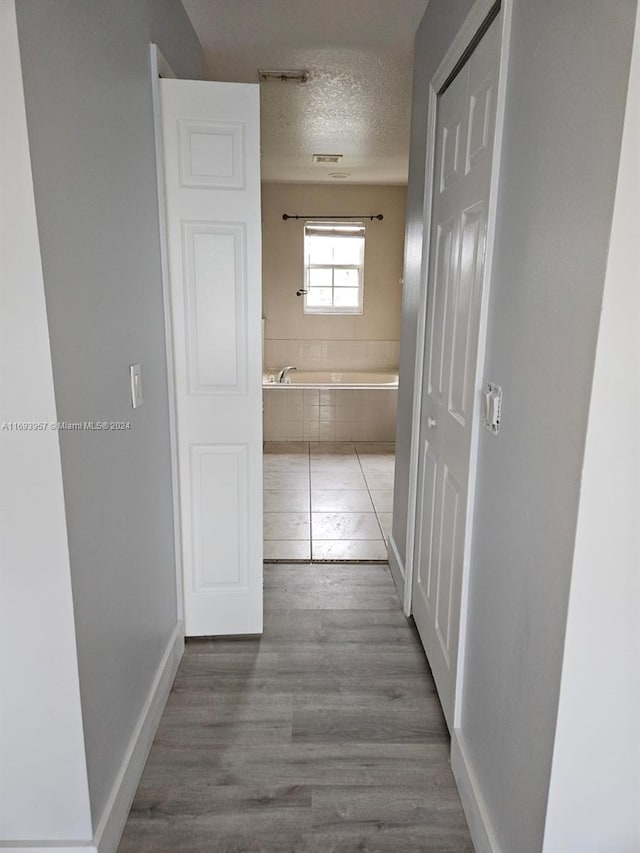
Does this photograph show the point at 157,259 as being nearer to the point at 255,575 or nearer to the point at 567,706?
the point at 255,575

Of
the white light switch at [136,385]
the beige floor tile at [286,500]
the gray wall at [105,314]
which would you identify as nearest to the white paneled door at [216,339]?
the gray wall at [105,314]

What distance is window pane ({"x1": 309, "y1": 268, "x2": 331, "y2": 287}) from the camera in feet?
19.9

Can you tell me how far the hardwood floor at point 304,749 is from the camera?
1.48 m

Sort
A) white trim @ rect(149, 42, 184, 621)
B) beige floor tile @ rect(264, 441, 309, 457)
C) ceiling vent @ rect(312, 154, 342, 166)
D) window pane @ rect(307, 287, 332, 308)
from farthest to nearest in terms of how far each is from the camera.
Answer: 1. window pane @ rect(307, 287, 332, 308)
2. beige floor tile @ rect(264, 441, 309, 457)
3. ceiling vent @ rect(312, 154, 342, 166)
4. white trim @ rect(149, 42, 184, 621)

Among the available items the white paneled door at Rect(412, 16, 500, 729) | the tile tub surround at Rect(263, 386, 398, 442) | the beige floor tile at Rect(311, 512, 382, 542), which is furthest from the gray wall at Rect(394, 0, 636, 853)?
the tile tub surround at Rect(263, 386, 398, 442)

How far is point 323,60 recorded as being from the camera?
8.83 feet

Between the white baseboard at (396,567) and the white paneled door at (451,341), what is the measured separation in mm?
273

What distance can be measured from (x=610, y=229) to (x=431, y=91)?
153 cm

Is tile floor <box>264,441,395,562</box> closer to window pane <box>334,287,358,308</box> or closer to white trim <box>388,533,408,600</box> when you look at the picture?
white trim <box>388,533,408,600</box>

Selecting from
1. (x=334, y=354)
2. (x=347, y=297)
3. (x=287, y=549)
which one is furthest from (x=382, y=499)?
(x=347, y=297)

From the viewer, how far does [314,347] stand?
6180 mm

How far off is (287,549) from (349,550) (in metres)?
0.34

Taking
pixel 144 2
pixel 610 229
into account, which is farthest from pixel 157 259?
pixel 610 229

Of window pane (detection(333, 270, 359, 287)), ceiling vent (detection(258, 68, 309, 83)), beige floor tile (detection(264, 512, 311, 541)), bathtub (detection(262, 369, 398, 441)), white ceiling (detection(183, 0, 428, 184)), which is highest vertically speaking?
white ceiling (detection(183, 0, 428, 184))
